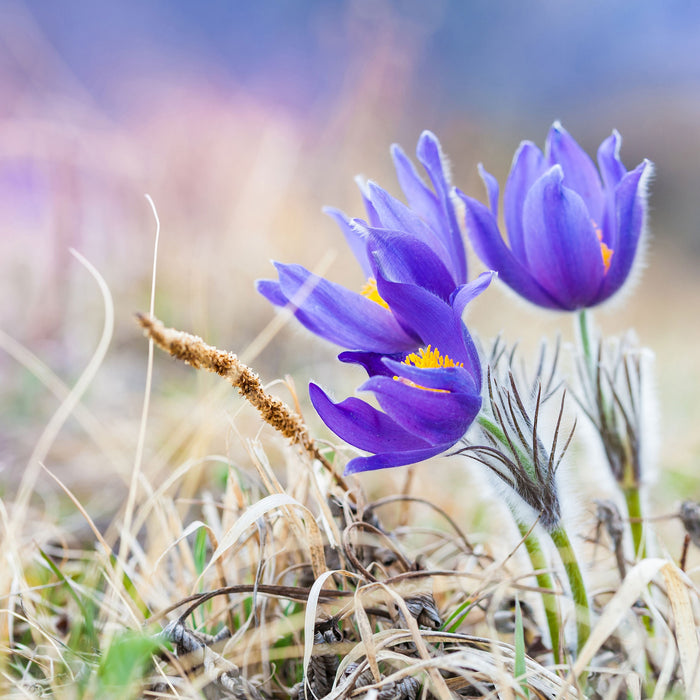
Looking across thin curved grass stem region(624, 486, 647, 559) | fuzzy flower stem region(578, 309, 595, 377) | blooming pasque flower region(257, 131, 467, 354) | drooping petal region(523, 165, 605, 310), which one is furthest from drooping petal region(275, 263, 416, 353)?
thin curved grass stem region(624, 486, 647, 559)

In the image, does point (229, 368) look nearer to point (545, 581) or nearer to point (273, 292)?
point (273, 292)

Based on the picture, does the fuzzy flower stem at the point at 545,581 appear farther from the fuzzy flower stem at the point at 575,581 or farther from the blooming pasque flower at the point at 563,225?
the blooming pasque flower at the point at 563,225

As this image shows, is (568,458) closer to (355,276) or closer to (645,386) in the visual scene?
(645,386)

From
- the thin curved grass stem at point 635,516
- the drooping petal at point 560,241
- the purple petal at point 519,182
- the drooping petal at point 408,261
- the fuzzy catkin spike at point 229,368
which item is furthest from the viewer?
the thin curved grass stem at point 635,516

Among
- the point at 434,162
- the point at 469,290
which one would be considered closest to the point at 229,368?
the point at 469,290

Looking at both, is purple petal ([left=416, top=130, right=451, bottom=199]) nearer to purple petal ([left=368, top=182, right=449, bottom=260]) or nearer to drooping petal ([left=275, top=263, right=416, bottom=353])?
purple petal ([left=368, top=182, right=449, bottom=260])

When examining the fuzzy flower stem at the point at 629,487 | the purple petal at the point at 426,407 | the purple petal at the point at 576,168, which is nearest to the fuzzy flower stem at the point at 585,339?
the fuzzy flower stem at the point at 629,487
